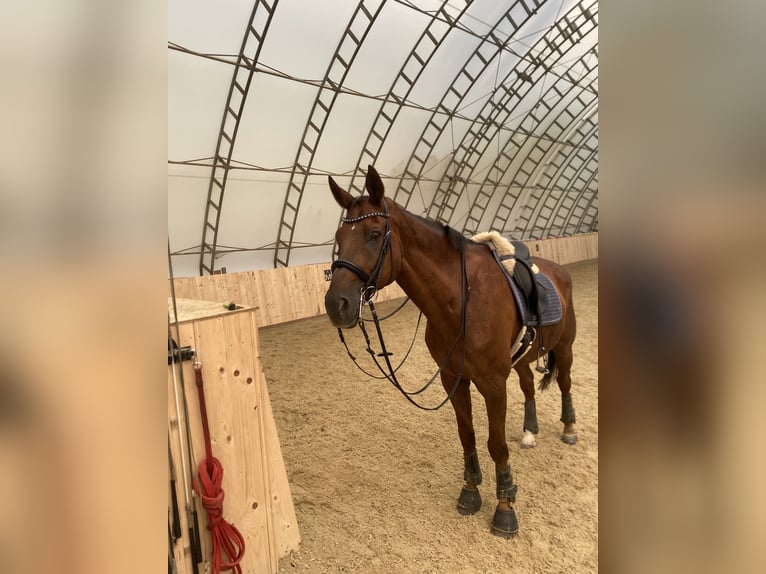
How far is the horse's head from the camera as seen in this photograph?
2186 millimetres

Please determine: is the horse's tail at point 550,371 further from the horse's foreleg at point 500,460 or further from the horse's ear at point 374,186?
Answer: the horse's ear at point 374,186

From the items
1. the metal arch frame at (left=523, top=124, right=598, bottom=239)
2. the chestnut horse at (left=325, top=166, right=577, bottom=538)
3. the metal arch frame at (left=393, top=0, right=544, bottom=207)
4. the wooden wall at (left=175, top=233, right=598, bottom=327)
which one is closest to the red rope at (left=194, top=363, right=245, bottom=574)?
the chestnut horse at (left=325, top=166, right=577, bottom=538)

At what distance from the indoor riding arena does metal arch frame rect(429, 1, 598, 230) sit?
99mm

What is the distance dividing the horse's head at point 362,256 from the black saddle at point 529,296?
3.32 feet

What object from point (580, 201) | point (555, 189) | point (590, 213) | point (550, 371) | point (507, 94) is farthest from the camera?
point (590, 213)

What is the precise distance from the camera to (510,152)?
15.9 m

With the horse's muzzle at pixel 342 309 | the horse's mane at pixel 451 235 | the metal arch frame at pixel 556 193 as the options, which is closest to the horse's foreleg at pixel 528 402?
the horse's mane at pixel 451 235

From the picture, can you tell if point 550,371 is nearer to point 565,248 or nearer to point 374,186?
point 374,186

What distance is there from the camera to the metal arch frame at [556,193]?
19.2 m

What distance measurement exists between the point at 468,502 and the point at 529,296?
60.4 inches

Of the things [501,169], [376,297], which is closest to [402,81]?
[376,297]

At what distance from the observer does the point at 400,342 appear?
7508 mm
